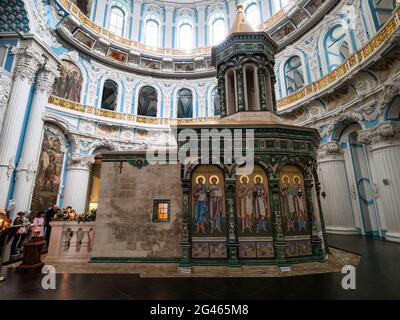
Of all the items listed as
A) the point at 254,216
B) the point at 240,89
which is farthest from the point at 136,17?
the point at 254,216

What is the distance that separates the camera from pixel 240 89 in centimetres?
884

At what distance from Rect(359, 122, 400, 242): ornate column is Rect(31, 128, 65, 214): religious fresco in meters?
18.7

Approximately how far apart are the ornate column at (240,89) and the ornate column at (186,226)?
4083 millimetres

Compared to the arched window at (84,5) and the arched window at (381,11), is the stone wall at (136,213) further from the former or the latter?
the arched window at (84,5)

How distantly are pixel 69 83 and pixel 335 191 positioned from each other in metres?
20.3

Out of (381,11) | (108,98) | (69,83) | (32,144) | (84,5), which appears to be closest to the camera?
(381,11)

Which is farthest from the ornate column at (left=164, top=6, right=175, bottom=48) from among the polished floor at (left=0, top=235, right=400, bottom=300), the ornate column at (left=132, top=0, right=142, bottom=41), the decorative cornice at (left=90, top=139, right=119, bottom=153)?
the polished floor at (left=0, top=235, right=400, bottom=300)

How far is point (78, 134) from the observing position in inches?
622

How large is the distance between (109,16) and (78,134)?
12.3 m

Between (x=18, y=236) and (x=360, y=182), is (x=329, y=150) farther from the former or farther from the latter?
(x=18, y=236)

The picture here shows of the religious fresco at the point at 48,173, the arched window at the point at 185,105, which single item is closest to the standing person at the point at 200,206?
the religious fresco at the point at 48,173

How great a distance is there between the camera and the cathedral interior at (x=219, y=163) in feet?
19.7
